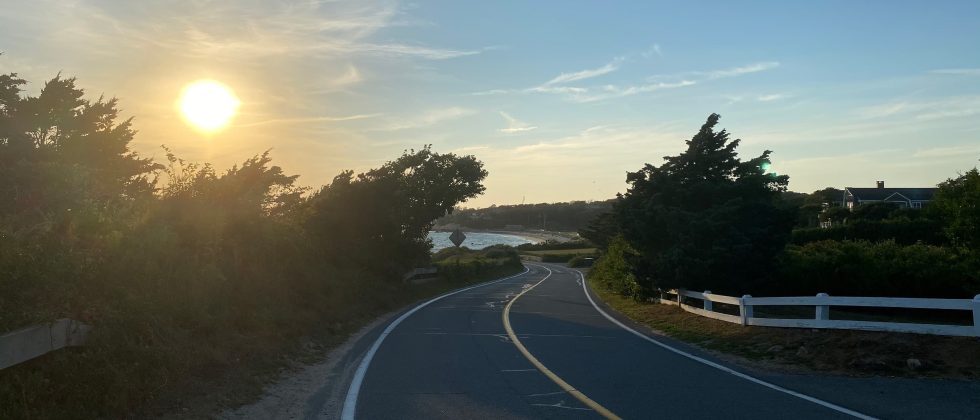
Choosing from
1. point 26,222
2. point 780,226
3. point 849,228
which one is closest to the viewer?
point 26,222

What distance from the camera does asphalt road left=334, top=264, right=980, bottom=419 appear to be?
8477 millimetres

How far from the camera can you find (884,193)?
87500mm

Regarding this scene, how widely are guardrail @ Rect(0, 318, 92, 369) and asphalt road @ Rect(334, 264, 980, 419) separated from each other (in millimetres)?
3021

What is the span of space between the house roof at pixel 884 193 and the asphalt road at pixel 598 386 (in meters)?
82.1

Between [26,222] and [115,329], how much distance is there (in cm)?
275

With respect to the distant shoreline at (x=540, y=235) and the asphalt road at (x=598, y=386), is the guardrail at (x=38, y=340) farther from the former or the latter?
the distant shoreline at (x=540, y=235)

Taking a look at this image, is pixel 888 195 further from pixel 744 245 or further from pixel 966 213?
pixel 744 245

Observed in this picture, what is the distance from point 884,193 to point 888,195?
1.04m

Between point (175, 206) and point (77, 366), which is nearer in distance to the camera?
point (77, 366)

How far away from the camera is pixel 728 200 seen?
2200 cm

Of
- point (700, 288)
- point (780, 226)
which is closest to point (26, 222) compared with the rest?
point (700, 288)

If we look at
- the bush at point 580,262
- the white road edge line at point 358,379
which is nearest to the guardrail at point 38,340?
the white road edge line at point 358,379

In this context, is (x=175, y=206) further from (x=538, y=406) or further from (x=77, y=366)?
(x=538, y=406)

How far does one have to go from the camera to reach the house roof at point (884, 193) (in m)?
84.5
